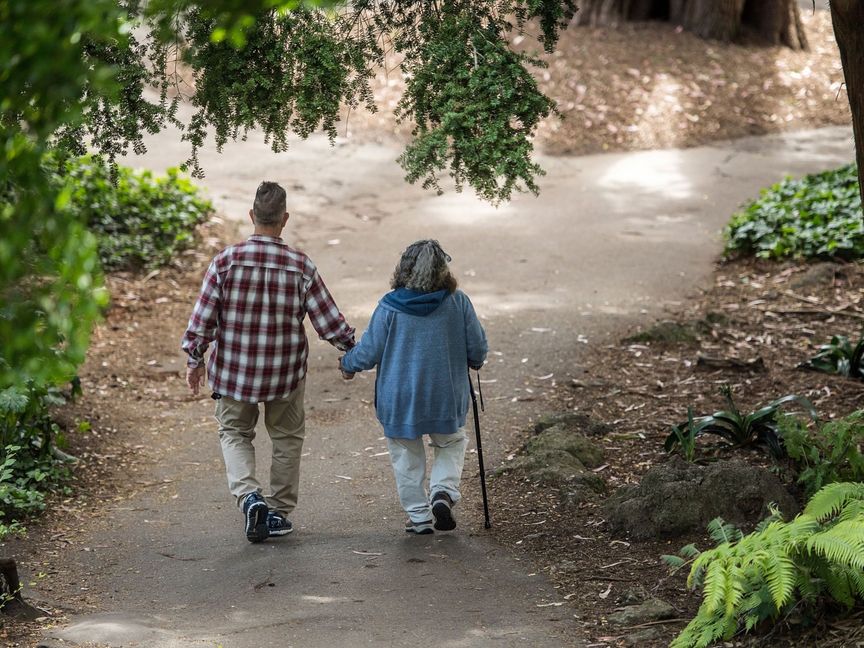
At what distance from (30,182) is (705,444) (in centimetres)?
537

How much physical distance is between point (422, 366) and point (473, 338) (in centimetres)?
34

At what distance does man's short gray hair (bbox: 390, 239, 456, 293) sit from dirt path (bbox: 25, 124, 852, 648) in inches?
55.1

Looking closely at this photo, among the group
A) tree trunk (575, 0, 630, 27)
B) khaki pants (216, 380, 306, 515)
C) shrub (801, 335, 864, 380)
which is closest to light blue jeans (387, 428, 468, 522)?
khaki pants (216, 380, 306, 515)

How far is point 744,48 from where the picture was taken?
62.0ft

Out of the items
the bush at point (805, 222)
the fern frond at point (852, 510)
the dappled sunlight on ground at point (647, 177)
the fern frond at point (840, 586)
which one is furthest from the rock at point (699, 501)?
the dappled sunlight on ground at point (647, 177)

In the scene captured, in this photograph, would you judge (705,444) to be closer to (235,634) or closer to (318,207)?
(235,634)

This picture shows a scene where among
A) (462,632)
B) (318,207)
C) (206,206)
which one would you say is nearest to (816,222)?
(318,207)

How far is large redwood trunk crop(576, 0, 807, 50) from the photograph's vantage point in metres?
19.0

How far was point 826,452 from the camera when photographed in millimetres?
6203

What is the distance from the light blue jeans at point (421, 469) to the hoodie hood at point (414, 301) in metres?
0.72

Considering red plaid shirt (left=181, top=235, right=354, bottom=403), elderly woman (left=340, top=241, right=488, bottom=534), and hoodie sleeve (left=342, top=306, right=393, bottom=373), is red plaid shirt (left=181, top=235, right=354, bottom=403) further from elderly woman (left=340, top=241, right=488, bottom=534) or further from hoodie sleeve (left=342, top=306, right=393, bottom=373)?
elderly woman (left=340, top=241, right=488, bottom=534)

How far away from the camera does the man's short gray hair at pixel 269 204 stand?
574 centimetres

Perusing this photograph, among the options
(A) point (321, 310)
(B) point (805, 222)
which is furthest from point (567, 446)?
(B) point (805, 222)

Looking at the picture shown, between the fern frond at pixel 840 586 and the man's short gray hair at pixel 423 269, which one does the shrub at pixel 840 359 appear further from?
the fern frond at pixel 840 586
